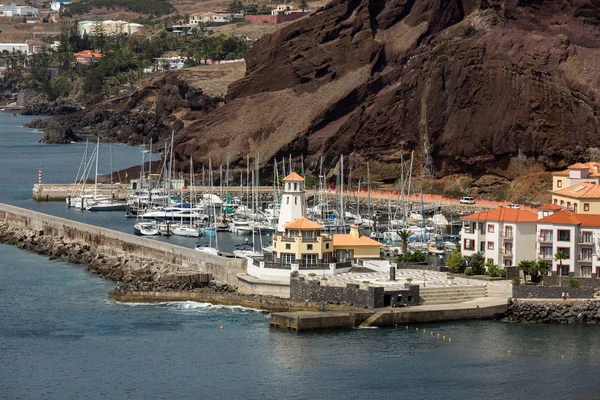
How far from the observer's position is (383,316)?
7050cm

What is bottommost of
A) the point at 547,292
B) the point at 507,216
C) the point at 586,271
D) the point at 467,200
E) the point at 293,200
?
the point at 547,292

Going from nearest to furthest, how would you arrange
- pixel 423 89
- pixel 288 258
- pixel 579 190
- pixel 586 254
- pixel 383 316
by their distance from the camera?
pixel 383 316
pixel 586 254
pixel 288 258
pixel 579 190
pixel 423 89

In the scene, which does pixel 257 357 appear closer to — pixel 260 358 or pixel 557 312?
pixel 260 358

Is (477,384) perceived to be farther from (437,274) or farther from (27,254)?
(27,254)

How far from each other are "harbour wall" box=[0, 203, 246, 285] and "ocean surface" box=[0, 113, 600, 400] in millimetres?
4550

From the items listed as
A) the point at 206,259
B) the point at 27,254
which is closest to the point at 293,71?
the point at 27,254

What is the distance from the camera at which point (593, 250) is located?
7581cm

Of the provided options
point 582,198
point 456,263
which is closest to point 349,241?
point 456,263

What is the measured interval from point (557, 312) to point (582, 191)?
11691mm

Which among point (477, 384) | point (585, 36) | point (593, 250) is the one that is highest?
point (585, 36)

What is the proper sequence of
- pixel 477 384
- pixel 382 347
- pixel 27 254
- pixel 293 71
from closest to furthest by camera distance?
pixel 477 384, pixel 382 347, pixel 27 254, pixel 293 71

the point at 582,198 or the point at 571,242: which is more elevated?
the point at 582,198

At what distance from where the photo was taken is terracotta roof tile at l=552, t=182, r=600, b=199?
80.8 metres

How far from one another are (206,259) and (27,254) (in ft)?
62.2
